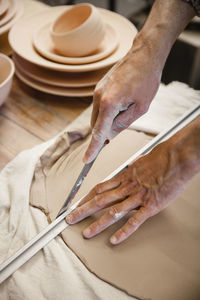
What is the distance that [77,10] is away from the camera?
36.5 inches

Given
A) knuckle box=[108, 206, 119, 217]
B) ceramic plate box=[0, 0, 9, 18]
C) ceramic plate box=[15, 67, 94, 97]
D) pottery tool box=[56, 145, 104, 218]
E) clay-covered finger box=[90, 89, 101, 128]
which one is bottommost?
knuckle box=[108, 206, 119, 217]

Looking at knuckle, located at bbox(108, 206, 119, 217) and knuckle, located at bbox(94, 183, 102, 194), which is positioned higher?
knuckle, located at bbox(94, 183, 102, 194)

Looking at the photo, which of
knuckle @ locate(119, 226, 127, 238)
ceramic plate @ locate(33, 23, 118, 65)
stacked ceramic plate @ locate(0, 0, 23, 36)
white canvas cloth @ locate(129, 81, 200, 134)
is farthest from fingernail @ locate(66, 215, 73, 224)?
stacked ceramic plate @ locate(0, 0, 23, 36)

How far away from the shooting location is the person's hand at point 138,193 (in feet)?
2.04

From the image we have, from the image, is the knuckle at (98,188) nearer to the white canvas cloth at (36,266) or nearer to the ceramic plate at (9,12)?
the white canvas cloth at (36,266)

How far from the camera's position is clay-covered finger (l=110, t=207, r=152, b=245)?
0.62m

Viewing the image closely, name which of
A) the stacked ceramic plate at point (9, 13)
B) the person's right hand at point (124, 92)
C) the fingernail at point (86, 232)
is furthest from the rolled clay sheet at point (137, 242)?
the stacked ceramic plate at point (9, 13)

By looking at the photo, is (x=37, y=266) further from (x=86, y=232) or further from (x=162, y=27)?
(x=162, y=27)

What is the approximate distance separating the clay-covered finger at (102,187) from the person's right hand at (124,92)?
61 mm

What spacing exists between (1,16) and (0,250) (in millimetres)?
691

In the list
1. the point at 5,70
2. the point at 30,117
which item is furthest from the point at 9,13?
the point at 30,117

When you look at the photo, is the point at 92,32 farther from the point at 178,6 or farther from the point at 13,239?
the point at 13,239

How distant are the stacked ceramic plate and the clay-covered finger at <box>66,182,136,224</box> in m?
0.57

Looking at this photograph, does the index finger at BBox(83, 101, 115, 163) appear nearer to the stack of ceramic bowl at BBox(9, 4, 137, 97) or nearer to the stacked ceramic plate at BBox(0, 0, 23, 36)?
the stack of ceramic bowl at BBox(9, 4, 137, 97)
